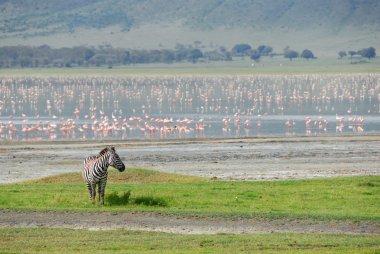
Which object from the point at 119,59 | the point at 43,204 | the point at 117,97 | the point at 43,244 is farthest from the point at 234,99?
the point at 119,59

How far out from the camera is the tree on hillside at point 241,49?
192875 millimetres

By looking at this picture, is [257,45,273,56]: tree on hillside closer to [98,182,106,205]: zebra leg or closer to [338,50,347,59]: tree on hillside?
[338,50,347,59]: tree on hillside

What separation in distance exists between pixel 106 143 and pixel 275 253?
30175 millimetres

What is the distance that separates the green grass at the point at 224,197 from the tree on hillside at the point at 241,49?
16338cm

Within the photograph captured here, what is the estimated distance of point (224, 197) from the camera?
25.5m

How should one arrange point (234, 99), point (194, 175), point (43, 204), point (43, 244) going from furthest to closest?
point (234, 99) → point (194, 175) → point (43, 204) → point (43, 244)

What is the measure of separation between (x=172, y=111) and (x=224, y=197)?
167ft

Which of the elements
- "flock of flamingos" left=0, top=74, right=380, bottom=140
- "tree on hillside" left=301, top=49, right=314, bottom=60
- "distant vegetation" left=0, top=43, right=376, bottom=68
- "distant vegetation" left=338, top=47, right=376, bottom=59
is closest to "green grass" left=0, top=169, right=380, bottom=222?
"flock of flamingos" left=0, top=74, right=380, bottom=140

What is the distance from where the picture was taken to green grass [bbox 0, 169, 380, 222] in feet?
75.8

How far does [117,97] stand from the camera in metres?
97.1

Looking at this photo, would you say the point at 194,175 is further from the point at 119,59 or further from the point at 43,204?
the point at 119,59

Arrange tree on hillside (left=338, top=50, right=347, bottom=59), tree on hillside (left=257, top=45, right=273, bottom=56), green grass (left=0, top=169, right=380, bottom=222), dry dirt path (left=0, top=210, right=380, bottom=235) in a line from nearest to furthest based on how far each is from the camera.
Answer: dry dirt path (left=0, top=210, right=380, bottom=235) < green grass (left=0, top=169, right=380, bottom=222) < tree on hillside (left=338, top=50, right=347, bottom=59) < tree on hillside (left=257, top=45, right=273, bottom=56)

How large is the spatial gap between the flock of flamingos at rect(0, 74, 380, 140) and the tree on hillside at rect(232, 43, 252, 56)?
77.3 m

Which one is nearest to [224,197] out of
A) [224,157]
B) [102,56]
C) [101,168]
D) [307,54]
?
[101,168]
